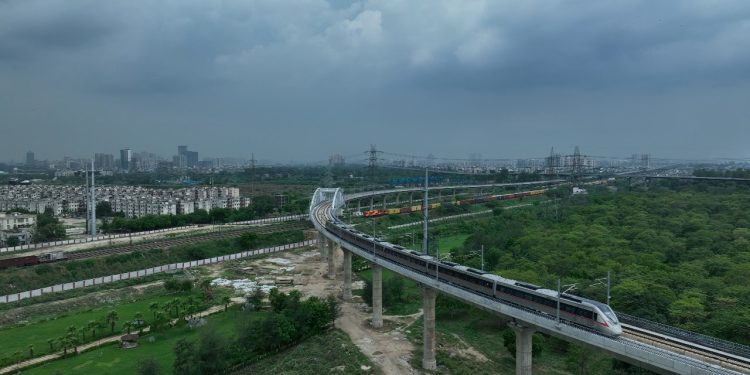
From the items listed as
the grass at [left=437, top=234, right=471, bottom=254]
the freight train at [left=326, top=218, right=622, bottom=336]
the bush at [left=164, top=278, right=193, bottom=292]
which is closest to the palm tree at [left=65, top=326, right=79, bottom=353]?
the bush at [left=164, top=278, right=193, bottom=292]

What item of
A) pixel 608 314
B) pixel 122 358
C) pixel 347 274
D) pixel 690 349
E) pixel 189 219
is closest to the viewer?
pixel 690 349

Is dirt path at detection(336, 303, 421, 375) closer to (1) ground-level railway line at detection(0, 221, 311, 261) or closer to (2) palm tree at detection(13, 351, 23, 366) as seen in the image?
(2) palm tree at detection(13, 351, 23, 366)

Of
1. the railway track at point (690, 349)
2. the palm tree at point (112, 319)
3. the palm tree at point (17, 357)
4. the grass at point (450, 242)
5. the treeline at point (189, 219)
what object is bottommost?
the palm tree at point (17, 357)

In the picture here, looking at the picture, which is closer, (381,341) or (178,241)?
(381,341)

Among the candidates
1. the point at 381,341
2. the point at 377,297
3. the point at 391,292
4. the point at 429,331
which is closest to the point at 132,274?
the point at 391,292

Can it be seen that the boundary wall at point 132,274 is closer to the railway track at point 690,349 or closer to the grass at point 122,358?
the grass at point 122,358

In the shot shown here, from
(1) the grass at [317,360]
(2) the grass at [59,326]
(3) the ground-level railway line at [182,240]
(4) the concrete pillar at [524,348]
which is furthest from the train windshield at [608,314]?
(3) the ground-level railway line at [182,240]

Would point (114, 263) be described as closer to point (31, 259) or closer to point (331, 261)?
point (31, 259)
